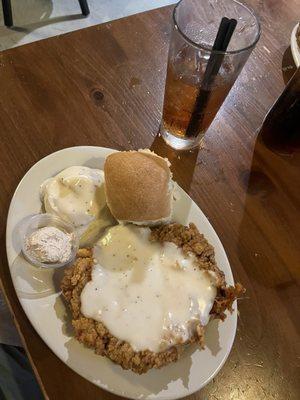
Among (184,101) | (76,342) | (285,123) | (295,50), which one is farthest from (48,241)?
(295,50)

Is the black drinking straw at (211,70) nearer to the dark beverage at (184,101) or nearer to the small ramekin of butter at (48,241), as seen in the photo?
the dark beverage at (184,101)

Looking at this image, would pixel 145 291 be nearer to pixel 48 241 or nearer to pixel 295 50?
pixel 48 241

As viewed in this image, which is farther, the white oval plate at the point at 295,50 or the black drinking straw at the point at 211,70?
the white oval plate at the point at 295,50

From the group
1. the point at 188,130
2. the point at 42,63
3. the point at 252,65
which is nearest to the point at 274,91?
the point at 252,65

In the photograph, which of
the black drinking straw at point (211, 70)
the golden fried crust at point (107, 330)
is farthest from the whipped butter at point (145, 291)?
the black drinking straw at point (211, 70)

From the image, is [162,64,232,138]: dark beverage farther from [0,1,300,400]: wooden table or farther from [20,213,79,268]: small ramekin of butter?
[20,213,79,268]: small ramekin of butter

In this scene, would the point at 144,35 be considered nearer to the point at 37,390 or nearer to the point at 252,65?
the point at 252,65
